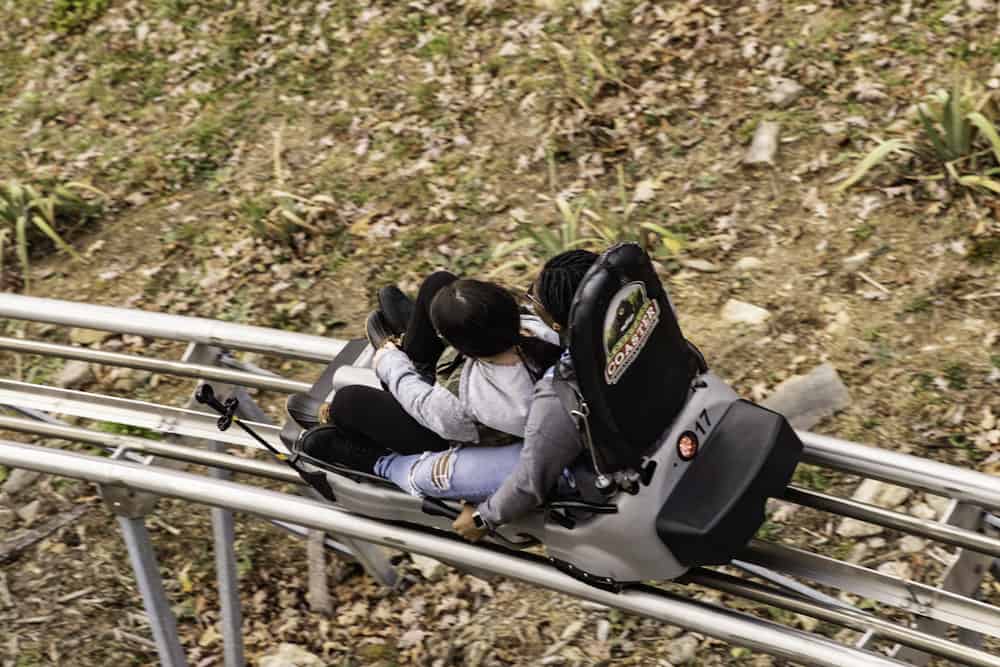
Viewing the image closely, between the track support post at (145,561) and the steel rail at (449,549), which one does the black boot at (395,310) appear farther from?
the track support post at (145,561)

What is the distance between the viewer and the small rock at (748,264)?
19.3 feet

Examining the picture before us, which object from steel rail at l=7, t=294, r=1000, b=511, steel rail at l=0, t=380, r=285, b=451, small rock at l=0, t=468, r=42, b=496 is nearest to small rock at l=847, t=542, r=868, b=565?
steel rail at l=7, t=294, r=1000, b=511

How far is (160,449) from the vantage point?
4.14 metres

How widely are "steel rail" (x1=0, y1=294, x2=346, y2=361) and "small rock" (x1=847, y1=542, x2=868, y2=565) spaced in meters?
2.44

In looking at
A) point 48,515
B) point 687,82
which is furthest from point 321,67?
point 48,515

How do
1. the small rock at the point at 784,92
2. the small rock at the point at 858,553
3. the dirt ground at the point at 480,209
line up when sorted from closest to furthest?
the small rock at the point at 858,553
the dirt ground at the point at 480,209
the small rock at the point at 784,92

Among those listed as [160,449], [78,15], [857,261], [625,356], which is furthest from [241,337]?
[78,15]

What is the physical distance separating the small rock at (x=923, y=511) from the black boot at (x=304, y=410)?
268 centimetres

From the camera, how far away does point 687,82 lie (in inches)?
271

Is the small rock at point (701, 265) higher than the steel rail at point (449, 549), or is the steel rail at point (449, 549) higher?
the steel rail at point (449, 549)

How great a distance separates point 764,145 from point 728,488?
372cm

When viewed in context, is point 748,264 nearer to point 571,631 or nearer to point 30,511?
point 571,631

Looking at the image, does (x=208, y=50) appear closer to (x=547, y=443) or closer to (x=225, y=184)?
(x=225, y=184)

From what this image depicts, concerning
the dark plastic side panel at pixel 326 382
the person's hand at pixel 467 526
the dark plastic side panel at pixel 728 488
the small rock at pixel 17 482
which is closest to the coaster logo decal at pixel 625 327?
the dark plastic side panel at pixel 728 488
